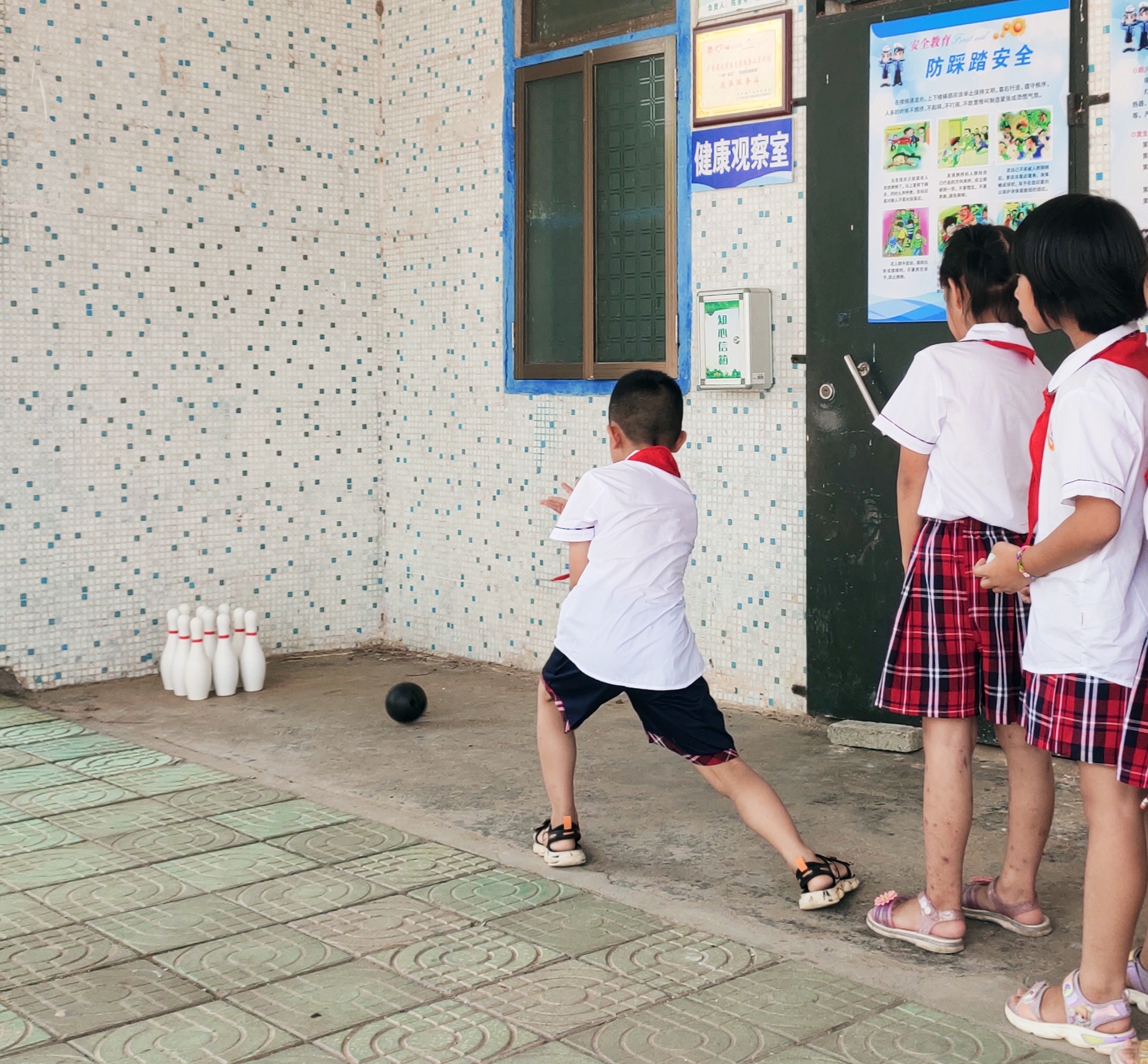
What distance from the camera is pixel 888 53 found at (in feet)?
16.1

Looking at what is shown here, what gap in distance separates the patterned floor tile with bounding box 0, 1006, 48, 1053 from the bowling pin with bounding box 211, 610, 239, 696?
317 cm

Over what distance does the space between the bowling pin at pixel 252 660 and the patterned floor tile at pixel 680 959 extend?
3.23 meters

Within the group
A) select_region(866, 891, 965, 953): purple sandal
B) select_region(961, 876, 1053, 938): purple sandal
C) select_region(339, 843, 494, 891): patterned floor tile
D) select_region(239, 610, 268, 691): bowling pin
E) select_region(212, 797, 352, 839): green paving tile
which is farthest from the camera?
select_region(239, 610, 268, 691): bowling pin

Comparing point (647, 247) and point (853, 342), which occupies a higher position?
point (647, 247)

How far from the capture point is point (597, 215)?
19.6ft

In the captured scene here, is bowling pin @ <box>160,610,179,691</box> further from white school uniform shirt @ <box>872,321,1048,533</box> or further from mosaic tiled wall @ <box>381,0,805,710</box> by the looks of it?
A: white school uniform shirt @ <box>872,321,1048,533</box>

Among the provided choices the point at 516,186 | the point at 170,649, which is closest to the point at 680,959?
the point at 170,649

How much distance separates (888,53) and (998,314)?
217 cm

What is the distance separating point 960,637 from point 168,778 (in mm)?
2801

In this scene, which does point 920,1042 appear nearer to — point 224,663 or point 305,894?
point 305,894

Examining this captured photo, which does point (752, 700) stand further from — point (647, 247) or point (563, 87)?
point (563, 87)

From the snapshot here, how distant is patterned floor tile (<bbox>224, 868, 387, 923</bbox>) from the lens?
3406 mm

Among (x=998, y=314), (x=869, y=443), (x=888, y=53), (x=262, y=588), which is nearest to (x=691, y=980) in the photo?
(x=998, y=314)

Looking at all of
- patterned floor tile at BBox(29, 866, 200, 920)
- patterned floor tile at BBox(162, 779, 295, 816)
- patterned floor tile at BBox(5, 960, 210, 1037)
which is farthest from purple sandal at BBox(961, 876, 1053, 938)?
patterned floor tile at BBox(162, 779, 295, 816)
